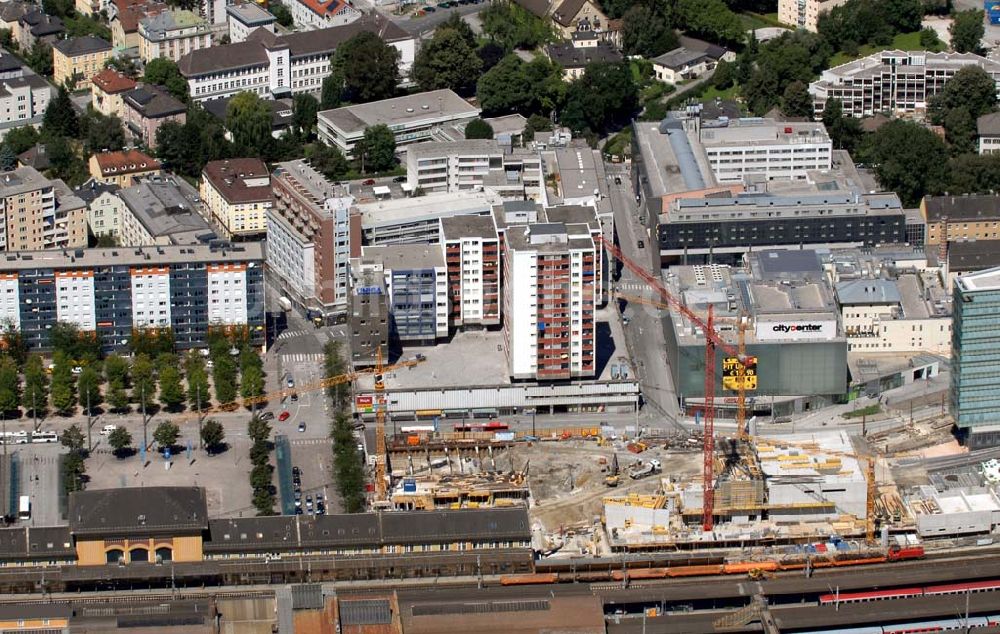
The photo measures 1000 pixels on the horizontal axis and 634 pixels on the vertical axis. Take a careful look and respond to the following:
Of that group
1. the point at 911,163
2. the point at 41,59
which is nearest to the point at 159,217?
the point at 41,59

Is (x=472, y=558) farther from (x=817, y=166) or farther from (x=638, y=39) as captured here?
(x=638, y=39)

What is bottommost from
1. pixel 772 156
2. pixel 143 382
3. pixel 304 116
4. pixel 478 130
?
pixel 143 382

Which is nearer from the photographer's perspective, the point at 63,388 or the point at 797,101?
the point at 63,388

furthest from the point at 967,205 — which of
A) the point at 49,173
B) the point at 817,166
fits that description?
the point at 49,173

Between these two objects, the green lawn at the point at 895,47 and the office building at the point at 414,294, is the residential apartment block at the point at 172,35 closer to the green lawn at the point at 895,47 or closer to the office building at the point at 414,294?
the office building at the point at 414,294

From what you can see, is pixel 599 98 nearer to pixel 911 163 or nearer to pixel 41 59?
pixel 911 163

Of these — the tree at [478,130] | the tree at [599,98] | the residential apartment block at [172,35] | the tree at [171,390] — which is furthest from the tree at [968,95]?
the tree at [171,390]
